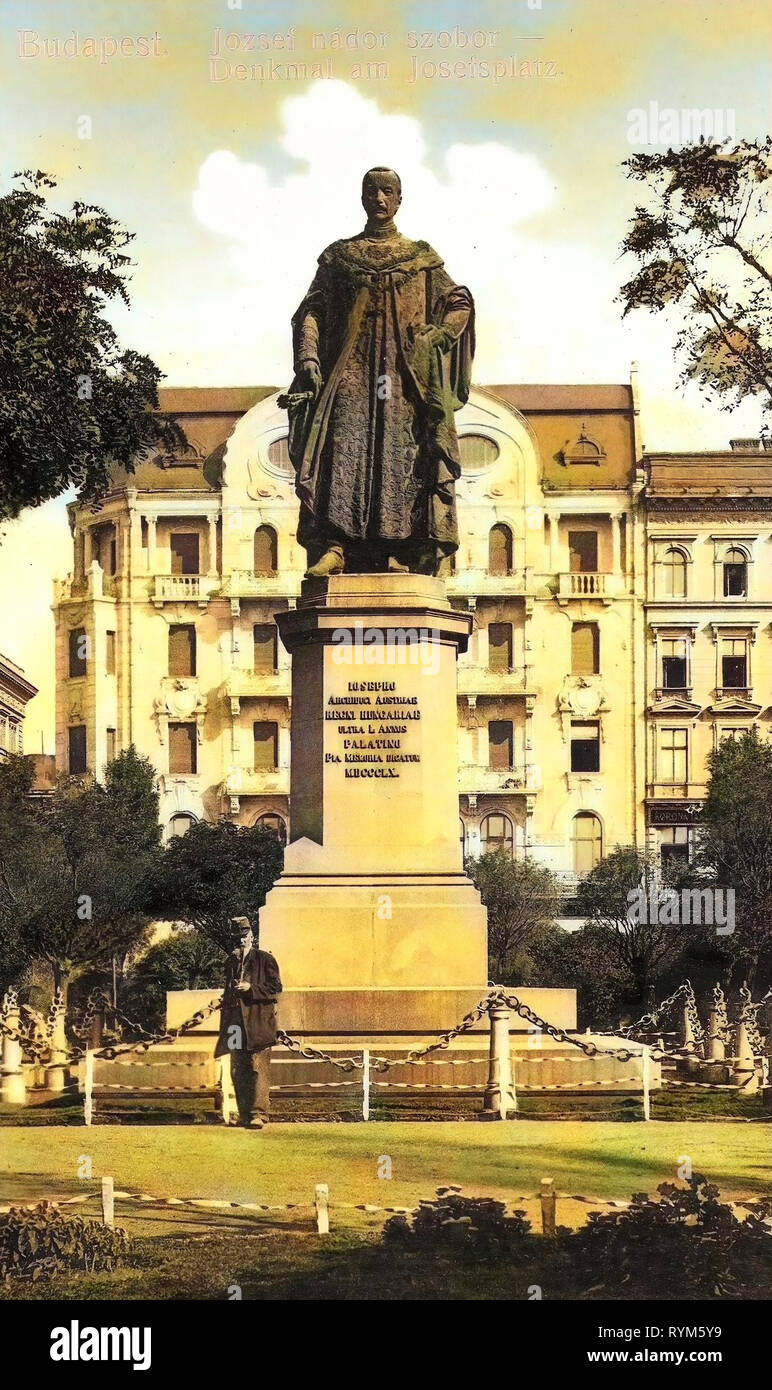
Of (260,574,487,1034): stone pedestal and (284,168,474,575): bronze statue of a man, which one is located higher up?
(284,168,474,575): bronze statue of a man

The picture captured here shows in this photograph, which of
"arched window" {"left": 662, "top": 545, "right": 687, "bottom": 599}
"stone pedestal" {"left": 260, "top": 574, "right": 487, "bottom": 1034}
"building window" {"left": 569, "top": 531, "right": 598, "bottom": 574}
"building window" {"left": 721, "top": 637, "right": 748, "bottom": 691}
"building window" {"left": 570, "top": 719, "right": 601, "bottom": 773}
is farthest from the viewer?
"building window" {"left": 569, "top": 531, "right": 598, "bottom": 574}

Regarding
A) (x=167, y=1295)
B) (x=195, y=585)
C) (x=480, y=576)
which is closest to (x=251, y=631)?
(x=195, y=585)

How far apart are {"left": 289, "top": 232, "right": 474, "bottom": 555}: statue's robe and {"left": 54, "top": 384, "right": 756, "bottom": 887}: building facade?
50406 millimetres

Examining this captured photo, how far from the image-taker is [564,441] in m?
79.8

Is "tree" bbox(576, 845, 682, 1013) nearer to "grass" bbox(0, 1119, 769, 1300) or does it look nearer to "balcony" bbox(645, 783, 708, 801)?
"balcony" bbox(645, 783, 708, 801)

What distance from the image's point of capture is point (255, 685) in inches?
3113

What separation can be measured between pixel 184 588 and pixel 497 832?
1434 centimetres

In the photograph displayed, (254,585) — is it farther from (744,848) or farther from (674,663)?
(744,848)

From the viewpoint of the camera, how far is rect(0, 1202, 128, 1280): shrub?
14078 mm

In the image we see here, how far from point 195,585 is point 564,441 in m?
13.9

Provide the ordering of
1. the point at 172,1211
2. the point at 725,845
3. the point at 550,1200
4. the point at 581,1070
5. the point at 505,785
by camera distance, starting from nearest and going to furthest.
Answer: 1. the point at 550,1200
2. the point at 172,1211
3. the point at 581,1070
4. the point at 725,845
5. the point at 505,785

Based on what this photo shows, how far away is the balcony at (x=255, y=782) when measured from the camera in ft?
253

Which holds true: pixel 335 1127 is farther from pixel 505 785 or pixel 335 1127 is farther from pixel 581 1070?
pixel 505 785

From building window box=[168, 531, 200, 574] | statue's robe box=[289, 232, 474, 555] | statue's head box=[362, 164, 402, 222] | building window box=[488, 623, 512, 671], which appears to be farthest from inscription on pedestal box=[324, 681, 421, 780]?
building window box=[168, 531, 200, 574]
